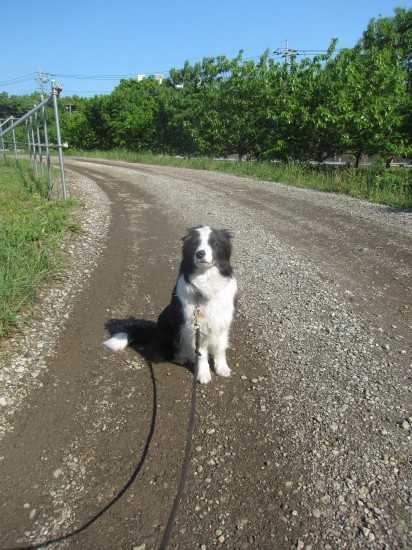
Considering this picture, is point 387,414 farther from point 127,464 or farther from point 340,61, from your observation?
point 340,61

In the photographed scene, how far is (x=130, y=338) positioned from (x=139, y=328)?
134 millimetres

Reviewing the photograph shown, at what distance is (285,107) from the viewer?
59.7 ft

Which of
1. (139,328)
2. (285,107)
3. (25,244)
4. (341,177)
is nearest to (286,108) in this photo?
(285,107)

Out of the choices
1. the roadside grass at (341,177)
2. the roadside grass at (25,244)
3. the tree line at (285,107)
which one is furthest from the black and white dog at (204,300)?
the tree line at (285,107)

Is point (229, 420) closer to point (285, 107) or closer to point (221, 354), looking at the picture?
point (221, 354)

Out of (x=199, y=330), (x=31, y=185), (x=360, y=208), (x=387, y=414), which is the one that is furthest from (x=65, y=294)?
(x=360, y=208)

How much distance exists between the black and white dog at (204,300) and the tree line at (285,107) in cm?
1480

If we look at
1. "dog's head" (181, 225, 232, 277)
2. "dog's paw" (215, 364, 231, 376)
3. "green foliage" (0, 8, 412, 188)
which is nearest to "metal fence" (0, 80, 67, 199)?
"dog's head" (181, 225, 232, 277)

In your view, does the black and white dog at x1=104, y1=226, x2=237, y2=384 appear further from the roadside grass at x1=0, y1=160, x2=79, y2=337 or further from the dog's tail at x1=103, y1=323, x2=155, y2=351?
the roadside grass at x1=0, y1=160, x2=79, y2=337

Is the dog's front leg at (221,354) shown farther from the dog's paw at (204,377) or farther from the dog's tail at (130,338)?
the dog's tail at (130,338)

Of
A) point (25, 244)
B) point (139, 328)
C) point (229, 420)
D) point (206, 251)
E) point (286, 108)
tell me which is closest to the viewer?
point (229, 420)

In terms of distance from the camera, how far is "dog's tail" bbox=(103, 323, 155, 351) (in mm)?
4074

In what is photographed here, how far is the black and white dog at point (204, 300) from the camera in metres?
3.49

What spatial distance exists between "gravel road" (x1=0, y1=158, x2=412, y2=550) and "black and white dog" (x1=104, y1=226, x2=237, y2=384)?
224 millimetres
